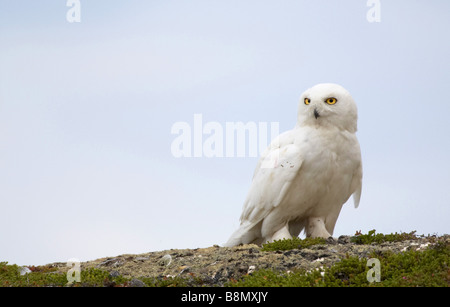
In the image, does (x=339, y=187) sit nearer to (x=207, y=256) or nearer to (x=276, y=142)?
(x=276, y=142)

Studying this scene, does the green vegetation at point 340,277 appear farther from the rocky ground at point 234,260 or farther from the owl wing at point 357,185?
the owl wing at point 357,185

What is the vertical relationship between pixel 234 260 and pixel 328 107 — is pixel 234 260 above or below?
below

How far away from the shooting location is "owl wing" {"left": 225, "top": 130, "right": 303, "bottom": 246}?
13.0 meters

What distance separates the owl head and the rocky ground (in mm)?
2240

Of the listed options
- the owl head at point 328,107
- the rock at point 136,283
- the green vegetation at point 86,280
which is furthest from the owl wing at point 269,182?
the rock at point 136,283

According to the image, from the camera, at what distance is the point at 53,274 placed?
11.7 metres

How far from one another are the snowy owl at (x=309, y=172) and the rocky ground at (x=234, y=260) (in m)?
1.01

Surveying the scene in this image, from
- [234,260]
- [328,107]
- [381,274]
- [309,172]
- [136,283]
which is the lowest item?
[136,283]

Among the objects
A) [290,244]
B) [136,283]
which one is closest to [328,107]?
[290,244]

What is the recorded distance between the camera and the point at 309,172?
1300 cm

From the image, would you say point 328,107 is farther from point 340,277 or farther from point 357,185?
point 340,277

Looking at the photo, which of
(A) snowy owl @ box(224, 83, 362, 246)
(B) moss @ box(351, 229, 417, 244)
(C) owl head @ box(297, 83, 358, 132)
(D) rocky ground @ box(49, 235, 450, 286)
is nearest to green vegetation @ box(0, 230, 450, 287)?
(D) rocky ground @ box(49, 235, 450, 286)

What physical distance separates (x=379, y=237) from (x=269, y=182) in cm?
234
